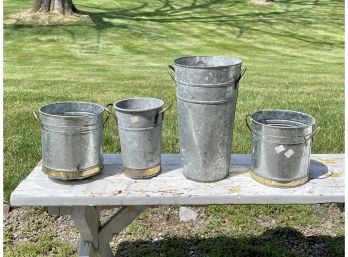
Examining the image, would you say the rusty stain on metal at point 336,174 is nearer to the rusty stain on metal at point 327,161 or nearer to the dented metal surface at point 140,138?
the rusty stain on metal at point 327,161

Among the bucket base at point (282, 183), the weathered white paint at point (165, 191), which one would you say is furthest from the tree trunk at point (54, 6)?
the bucket base at point (282, 183)

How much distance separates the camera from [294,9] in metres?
25.2

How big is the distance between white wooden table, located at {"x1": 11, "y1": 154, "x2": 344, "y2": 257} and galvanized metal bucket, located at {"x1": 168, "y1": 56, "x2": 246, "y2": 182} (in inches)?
4.0

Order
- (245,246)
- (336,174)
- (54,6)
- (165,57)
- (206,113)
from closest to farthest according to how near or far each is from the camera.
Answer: (206,113) < (336,174) < (245,246) < (165,57) < (54,6)

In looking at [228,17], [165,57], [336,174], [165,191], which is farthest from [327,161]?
[228,17]

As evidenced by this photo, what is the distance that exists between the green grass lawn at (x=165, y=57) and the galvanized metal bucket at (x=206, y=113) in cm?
207

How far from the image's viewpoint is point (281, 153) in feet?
8.24

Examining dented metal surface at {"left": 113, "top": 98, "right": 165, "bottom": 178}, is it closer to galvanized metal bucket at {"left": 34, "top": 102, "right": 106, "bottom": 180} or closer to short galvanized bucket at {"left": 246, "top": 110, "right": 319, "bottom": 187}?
galvanized metal bucket at {"left": 34, "top": 102, "right": 106, "bottom": 180}

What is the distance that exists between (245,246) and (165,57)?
12.0 meters

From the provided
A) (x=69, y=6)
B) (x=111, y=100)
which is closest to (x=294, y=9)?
(x=69, y=6)

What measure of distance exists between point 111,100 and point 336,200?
4988 millimetres

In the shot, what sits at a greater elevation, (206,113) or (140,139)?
(206,113)

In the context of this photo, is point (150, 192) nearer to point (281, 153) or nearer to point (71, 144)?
point (71, 144)

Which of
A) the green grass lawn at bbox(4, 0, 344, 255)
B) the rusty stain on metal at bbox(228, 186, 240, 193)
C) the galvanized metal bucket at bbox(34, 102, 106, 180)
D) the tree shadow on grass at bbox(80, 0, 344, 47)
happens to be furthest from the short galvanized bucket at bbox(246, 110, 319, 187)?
the tree shadow on grass at bbox(80, 0, 344, 47)
